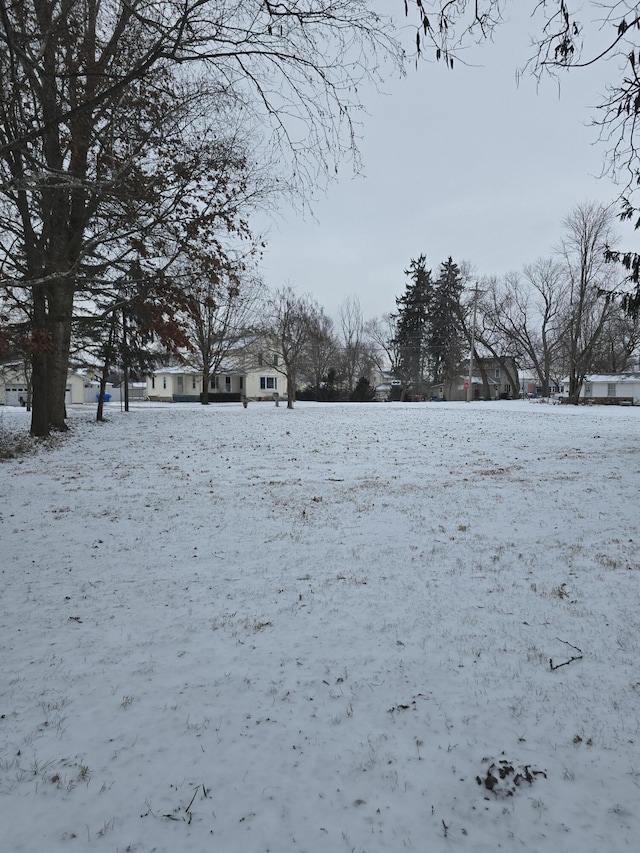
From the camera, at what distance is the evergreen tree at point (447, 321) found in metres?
50.6

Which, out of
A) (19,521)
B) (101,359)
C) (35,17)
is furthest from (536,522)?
(101,359)

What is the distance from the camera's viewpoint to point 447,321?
5084 cm

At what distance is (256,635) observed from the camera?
335 cm

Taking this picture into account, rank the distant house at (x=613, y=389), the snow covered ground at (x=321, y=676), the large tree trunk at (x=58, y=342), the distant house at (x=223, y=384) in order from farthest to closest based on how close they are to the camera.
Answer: the distant house at (x=223, y=384)
the distant house at (x=613, y=389)
the large tree trunk at (x=58, y=342)
the snow covered ground at (x=321, y=676)

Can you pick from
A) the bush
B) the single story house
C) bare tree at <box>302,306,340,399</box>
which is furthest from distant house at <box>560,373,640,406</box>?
the single story house

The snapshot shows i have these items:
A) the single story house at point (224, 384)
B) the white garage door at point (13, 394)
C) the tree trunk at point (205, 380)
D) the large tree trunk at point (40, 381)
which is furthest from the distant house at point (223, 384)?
the large tree trunk at point (40, 381)

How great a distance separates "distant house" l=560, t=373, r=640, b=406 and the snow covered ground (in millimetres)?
39219

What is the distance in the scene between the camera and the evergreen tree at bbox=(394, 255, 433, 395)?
52.2m

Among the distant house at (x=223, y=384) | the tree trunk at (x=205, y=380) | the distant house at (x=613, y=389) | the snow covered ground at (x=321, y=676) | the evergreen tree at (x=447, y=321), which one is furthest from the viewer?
the distant house at (x=223, y=384)

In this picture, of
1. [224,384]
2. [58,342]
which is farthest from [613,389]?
[58,342]

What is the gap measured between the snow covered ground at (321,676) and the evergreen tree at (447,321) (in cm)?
Answer: 4611

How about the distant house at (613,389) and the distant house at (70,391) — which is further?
the distant house at (70,391)

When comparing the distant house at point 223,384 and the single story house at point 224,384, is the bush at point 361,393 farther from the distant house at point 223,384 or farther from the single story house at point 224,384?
the distant house at point 223,384

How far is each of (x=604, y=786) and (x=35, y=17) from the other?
747cm
